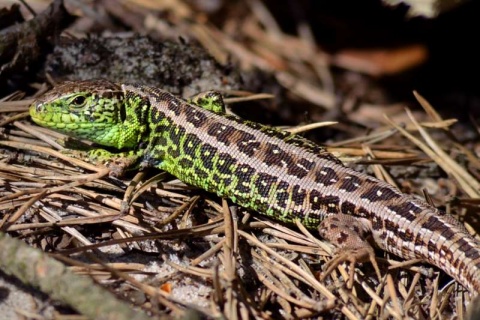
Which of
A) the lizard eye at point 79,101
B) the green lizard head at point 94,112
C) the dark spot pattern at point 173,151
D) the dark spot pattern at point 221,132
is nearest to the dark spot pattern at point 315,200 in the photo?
the dark spot pattern at point 221,132

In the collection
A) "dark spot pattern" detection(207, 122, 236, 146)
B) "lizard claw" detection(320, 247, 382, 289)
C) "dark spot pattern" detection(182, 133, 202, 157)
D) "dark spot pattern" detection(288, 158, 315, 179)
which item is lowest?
"lizard claw" detection(320, 247, 382, 289)

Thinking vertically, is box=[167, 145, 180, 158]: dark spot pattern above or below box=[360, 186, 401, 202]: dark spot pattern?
below

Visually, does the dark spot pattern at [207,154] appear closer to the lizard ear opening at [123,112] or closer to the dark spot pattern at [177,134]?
the dark spot pattern at [177,134]

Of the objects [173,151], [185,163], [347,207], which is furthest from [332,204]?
[173,151]

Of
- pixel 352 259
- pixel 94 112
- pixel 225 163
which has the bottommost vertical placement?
pixel 352 259

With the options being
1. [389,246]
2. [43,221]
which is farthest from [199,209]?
[389,246]

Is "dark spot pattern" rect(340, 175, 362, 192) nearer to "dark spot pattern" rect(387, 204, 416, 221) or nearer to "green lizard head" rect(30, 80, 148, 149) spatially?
"dark spot pattern" rect(387, 204, 416, 221)

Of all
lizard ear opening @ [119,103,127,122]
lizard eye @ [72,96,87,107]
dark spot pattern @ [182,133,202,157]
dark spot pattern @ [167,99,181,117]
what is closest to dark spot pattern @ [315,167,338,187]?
dark spot pattern @ [182,133,202,157]

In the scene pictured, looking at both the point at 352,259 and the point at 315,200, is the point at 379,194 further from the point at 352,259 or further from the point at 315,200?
the point at 352,259
